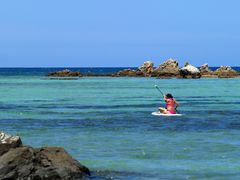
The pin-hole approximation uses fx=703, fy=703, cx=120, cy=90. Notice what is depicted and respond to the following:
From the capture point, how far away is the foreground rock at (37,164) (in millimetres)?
20406

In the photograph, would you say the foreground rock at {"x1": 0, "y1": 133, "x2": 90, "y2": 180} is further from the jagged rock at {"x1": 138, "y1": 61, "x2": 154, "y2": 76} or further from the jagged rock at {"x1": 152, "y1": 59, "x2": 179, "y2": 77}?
the jagged rock at {"x1": 138, "y1": 61, "x2": 154, "y2": 76}

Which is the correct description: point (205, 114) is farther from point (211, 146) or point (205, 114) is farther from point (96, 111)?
point (211, 146)

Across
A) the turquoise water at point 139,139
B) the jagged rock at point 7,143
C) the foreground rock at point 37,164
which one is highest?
the jagged rock at point 7,143

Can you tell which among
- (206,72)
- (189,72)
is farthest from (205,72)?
(189,72)

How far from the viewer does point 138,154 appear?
26.6 meters

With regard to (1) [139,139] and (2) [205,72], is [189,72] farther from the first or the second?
(1) [139,139]

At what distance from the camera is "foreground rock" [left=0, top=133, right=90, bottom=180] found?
20.4 m

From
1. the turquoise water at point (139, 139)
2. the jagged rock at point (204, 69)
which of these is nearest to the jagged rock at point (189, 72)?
the jagged rock at point (204, 69)

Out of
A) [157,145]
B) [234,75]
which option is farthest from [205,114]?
[234,75]

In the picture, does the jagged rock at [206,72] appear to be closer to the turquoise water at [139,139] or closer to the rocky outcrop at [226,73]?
the rocky outcrop at [226,73]

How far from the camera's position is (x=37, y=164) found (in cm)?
2092

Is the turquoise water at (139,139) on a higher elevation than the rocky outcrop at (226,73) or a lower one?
lower

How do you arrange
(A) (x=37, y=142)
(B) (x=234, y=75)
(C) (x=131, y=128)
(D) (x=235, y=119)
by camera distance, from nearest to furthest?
(A) (x=37, y=142) → (C) (x=131, y=128) → (D) (x=235, y=119) → (B) (x=234, y=75)

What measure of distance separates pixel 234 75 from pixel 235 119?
4349 inches
